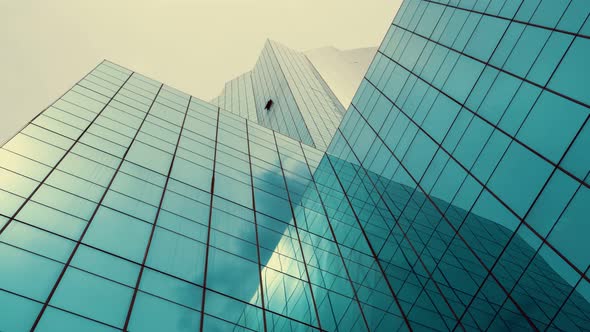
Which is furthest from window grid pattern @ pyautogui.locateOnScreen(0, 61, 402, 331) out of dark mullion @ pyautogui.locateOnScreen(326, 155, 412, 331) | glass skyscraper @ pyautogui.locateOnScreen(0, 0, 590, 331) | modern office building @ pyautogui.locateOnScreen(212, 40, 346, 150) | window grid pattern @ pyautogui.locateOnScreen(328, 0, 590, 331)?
modern office building @ pyautogui.locateOnScreen(212, 40, 346, 150)

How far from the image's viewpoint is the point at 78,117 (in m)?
26.6

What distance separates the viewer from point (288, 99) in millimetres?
76562

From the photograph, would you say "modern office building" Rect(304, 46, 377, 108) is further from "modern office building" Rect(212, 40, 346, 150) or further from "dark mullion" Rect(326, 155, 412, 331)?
"dark mullion" Rect(326, 155, 412, 331)

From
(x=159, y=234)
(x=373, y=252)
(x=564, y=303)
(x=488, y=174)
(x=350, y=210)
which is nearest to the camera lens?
(x=564, y=303)

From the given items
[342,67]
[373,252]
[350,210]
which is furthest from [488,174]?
[342,67]

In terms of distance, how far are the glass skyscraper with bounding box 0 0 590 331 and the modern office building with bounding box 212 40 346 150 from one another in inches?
1018

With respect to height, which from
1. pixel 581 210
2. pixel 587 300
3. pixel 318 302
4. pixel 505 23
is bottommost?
pixel 318 302

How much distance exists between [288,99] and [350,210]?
153ft

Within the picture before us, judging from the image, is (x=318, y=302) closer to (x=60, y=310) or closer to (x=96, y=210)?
(x=96, y=210)

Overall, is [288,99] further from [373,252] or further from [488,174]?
[488,174]

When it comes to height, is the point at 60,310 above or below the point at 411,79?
below

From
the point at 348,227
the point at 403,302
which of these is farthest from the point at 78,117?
the point at 403,302

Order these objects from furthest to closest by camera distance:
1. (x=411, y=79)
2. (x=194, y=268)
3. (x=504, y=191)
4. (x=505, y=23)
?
(x=411, y=79) < (x=505, y=23) < (x=504, y=191) < (x=194, y=268)

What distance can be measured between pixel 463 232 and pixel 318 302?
21.8ft
